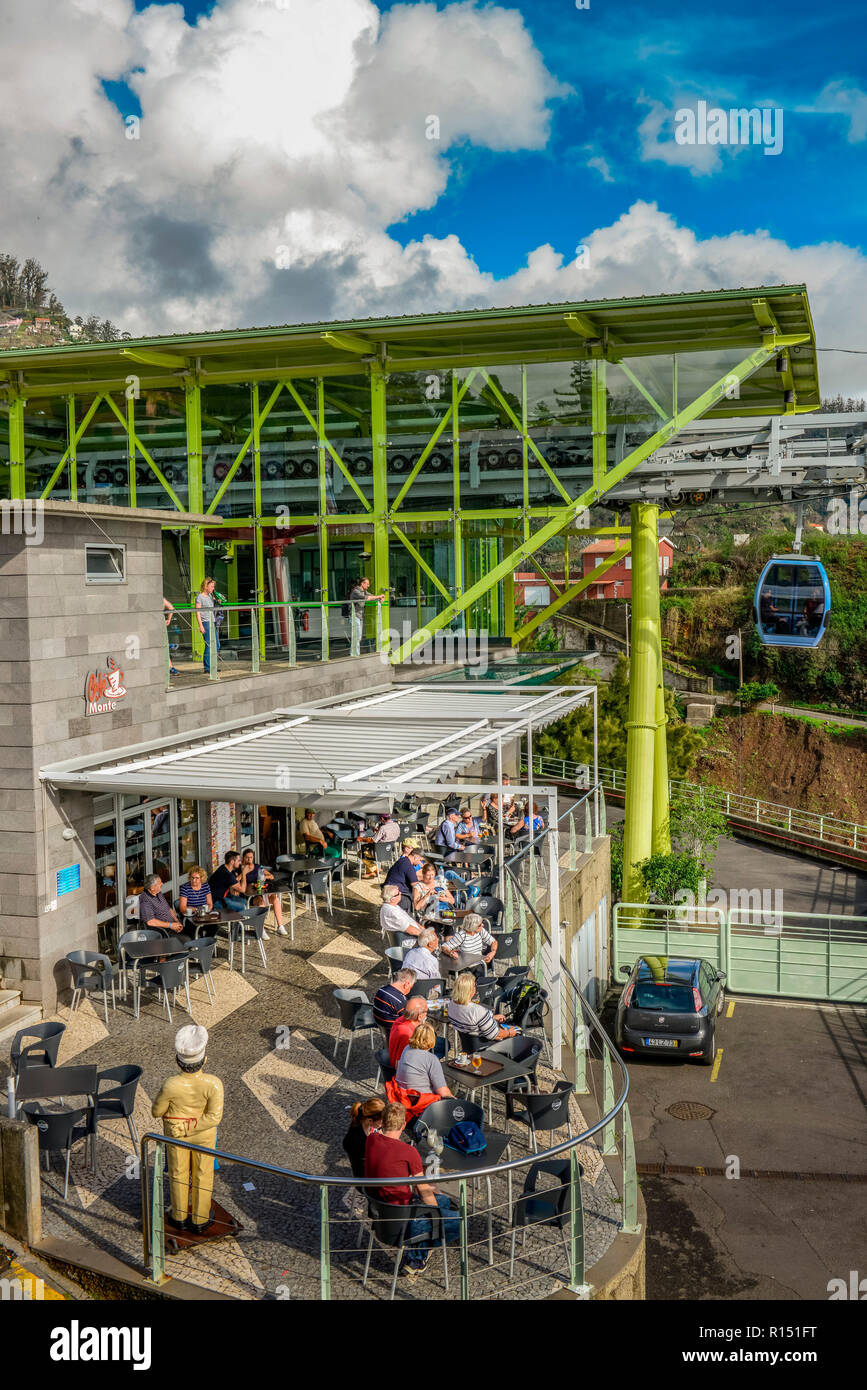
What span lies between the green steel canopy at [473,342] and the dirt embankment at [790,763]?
28.8 m

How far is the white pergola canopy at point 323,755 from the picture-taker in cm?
1067

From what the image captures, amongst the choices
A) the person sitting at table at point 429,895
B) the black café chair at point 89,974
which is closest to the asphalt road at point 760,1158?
the person sitting at table at point 429,895

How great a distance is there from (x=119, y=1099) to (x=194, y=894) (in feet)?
15.0

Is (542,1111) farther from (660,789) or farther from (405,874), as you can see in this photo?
(660,789)

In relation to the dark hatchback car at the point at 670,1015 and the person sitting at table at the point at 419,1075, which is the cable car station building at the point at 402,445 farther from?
the person sitting at table at the point at 419,1075

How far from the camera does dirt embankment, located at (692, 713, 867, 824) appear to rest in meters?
50.1

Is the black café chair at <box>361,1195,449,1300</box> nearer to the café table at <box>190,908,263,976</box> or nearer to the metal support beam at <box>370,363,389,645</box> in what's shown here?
the café table at <box>190,908,263,976</box>

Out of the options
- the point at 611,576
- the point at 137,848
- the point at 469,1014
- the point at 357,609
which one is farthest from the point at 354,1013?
the point at 611,576

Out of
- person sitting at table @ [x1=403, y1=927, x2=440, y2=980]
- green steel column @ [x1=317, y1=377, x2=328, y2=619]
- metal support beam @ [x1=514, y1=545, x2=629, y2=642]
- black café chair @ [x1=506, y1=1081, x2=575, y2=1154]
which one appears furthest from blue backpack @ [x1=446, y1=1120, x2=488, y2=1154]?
metal support beam @ [x1=514, y1=545, x2=629, y2=642]

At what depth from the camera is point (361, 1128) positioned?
295 inches

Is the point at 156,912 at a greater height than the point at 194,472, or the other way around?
the point at 194,472

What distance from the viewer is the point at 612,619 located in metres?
61.6
